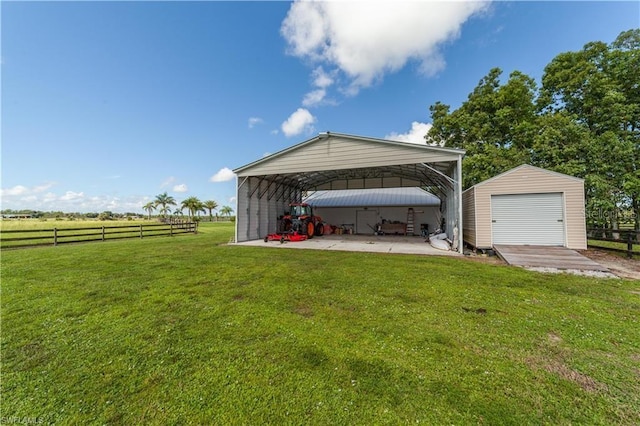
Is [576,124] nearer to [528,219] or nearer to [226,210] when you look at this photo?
[528,219]

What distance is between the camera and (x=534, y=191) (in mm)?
9008

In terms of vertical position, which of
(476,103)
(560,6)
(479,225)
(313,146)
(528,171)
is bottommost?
(479,225)

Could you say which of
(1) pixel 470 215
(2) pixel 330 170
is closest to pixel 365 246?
(2) pixel 330 170

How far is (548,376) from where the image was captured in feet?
7.51

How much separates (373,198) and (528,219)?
11107mm

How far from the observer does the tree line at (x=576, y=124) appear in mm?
11586

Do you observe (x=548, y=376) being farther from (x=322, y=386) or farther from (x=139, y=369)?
(x=139, y=369)

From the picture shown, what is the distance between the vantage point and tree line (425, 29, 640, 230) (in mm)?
11586

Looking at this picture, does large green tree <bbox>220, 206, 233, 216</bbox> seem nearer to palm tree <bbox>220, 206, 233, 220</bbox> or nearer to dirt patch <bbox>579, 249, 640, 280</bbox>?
palm tree <bbox>220, 206, 233, 220</bbox>

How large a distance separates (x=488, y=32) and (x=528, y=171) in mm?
8004

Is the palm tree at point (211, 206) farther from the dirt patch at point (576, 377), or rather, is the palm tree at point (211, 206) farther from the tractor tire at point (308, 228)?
the dirt patch at point (576, 377)

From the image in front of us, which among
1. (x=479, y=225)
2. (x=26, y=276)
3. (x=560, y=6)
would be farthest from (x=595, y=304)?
(x=560, y=6)

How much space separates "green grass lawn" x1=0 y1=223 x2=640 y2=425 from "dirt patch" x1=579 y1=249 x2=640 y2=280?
138cm

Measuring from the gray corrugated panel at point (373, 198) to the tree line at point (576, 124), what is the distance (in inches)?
143
